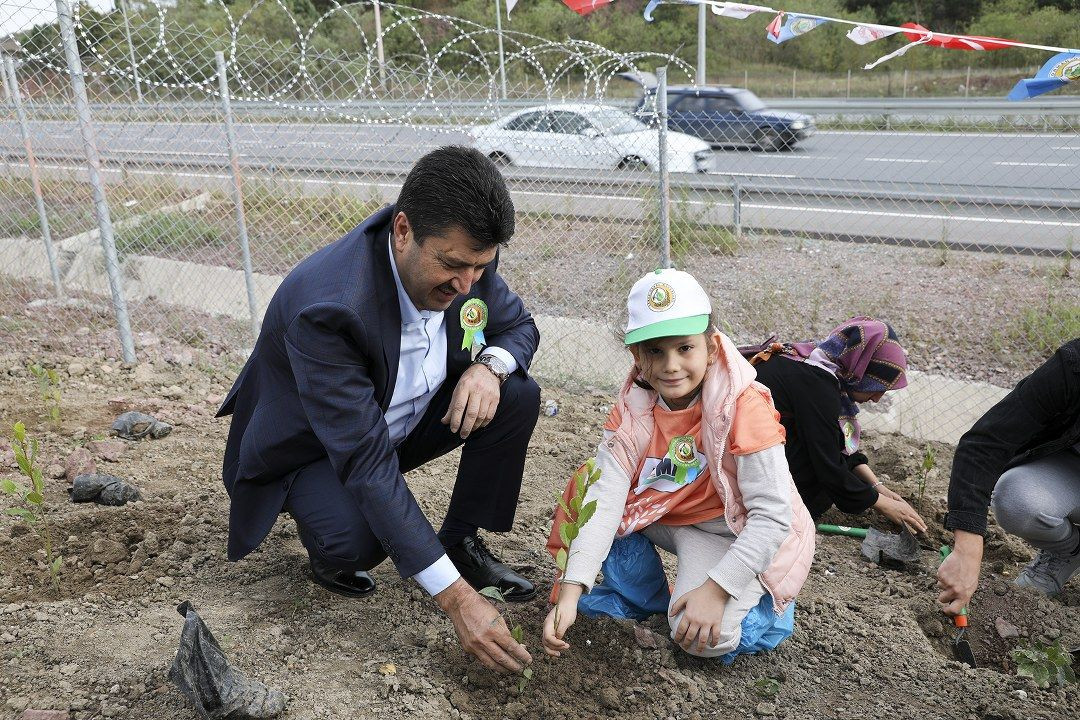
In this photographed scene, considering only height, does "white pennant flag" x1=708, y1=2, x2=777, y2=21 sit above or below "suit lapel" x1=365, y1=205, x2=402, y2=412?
above

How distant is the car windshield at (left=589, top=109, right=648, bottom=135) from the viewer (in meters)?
5.34

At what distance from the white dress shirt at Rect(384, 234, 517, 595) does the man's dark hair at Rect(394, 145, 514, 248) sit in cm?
23

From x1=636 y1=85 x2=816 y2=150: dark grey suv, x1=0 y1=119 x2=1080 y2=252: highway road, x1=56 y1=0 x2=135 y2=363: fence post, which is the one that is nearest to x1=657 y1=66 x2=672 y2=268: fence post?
x1=0 y1=119 x2=1080 y2=252: highway road

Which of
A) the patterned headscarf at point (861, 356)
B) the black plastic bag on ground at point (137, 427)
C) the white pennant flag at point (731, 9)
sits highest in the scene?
the white pennant flag at point (731, 9)

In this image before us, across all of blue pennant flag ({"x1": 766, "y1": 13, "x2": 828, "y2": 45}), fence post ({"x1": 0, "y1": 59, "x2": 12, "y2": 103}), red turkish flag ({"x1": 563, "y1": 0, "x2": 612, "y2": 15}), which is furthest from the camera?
fence post ({"x1": 0, "y1": 59, "x2": 12, "y2": 103})

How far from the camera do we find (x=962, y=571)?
2250 mm

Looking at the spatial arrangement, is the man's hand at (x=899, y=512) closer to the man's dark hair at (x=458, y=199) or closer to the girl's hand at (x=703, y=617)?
the girl's hand at (x=703, y=617)

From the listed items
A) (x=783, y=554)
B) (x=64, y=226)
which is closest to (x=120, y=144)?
(x=64, y=226)

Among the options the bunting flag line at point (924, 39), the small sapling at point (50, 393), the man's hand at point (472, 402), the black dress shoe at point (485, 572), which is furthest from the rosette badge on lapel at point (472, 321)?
the bunting flag line at point (924, 39)

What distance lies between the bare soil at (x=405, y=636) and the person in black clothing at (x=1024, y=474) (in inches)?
11.1

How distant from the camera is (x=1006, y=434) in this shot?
234 centimetres

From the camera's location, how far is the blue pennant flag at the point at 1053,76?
3991 millimetres

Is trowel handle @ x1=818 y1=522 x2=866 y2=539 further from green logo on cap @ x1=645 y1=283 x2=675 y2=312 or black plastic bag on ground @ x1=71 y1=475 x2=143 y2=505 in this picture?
black plastic bag on ground @ x1=71 y1=475 x2=143 y2=505

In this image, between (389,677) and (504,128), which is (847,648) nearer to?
(389,677)
